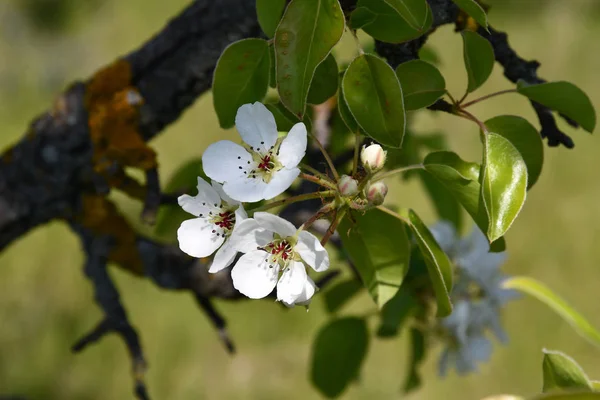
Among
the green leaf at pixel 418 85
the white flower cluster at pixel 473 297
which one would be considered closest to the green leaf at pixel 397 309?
the white flower cluster at pixel 473 297

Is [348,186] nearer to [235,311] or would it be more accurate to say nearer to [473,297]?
[473,297]

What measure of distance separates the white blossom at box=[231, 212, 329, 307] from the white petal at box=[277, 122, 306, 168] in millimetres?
36

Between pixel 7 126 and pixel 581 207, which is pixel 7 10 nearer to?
pixel 7 126

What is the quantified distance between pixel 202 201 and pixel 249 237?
56 millimetres

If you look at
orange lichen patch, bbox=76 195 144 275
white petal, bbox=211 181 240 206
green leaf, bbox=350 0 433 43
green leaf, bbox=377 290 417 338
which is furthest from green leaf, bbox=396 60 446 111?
orange lichen patch, bbox=76 195 144 275

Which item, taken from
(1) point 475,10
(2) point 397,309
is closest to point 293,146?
(1) point 475,10

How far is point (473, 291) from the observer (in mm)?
757

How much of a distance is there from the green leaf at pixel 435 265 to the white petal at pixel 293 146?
0.09m

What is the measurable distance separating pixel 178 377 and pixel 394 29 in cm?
116

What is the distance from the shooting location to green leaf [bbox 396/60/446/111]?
0.44 meters

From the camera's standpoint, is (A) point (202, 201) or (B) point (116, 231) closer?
(A) point (202, 201)

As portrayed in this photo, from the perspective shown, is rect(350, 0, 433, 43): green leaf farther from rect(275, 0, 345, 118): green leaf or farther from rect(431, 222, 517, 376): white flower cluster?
rect(431, 222, 517, 376): white flower cluster

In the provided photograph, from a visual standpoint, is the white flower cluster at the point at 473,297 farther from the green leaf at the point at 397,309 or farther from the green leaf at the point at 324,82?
the green leaf at the point at 324,82

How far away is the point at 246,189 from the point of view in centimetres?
40
